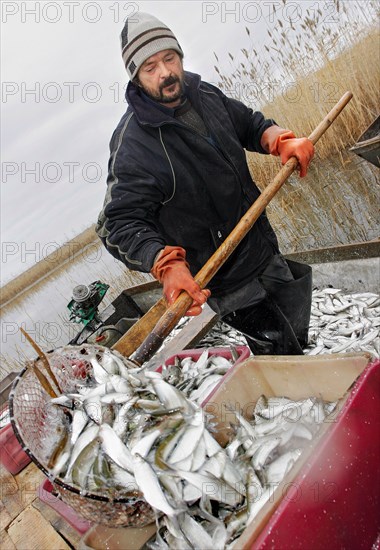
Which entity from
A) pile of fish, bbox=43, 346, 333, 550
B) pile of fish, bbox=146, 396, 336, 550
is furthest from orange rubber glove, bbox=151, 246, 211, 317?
pile of fish, bbox=146, 396, 336, 550

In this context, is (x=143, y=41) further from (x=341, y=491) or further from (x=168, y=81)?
(x=341, y=491)

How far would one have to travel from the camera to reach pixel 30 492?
2.32 meters

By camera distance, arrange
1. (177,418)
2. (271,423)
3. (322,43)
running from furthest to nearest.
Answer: (322,43)
(271,423)
(177,418)

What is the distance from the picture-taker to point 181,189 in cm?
282

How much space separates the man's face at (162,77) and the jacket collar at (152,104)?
62 millimetres

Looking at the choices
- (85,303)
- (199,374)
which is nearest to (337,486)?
(199,374)

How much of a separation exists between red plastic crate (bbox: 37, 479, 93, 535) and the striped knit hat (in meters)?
2.43

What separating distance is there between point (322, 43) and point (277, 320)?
5215 mm

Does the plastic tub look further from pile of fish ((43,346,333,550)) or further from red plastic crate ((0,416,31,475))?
red plastic crate ((0,416,31,475))

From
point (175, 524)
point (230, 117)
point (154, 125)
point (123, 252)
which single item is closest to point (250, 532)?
point (175, 524)

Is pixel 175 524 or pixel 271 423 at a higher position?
pixel 175 524

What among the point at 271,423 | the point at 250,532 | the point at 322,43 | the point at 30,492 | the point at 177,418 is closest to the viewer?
the point at 250,532

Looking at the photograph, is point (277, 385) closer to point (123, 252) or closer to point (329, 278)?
point (123, 252)

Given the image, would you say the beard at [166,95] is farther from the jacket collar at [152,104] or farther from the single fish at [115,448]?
the single fish at [115,448]
